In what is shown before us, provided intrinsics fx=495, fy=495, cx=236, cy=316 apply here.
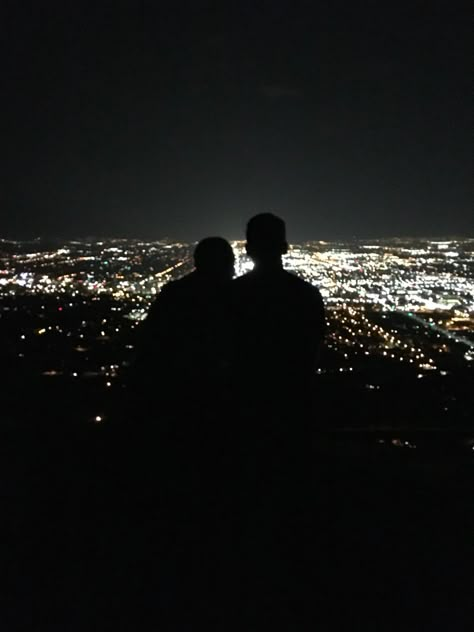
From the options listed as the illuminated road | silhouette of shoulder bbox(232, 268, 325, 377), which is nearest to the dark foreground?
silhouette of shoulder bbox(232, 268, 325, 377)

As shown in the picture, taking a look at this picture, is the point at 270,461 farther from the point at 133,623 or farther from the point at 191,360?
the point at 133,623

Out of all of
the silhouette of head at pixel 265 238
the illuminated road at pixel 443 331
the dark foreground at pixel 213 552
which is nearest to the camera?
the dark foreground at pixel 213 552

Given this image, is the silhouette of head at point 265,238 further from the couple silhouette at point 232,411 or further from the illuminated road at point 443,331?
the illuminated road at point 443,331

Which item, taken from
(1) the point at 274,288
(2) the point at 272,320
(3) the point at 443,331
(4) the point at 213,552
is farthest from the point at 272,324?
(3) the point at 443,331

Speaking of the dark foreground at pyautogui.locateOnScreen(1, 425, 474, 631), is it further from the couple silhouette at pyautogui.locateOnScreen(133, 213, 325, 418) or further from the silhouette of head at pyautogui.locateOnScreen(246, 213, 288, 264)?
the silhouette of head at pyautogui.locateOnScreen(246, 213, 288, 264)

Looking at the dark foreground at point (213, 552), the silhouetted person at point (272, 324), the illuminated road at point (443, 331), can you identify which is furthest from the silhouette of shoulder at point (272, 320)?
the illuminated road at point (443, 331)

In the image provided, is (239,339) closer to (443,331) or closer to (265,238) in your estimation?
(265,238)
